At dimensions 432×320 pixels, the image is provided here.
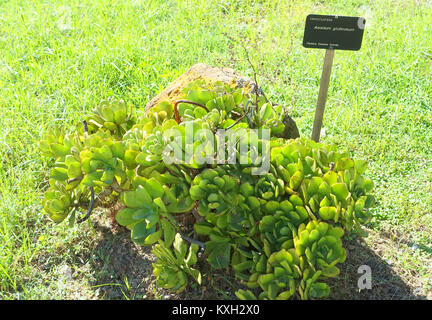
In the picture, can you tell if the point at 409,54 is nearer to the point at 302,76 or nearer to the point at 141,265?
the point at 302,76

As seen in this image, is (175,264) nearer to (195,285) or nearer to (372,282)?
(195,285)

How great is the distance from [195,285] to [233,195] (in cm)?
58

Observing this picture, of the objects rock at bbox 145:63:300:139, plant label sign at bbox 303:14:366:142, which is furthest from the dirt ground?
plant label sign at bbox 303:14:366:142

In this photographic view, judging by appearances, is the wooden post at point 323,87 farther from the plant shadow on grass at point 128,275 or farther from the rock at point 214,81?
the plant shadow on grass at point 128,275

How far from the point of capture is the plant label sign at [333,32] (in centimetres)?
252

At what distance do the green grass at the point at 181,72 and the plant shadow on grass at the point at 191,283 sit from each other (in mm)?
108

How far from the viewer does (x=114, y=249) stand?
93.7 inches

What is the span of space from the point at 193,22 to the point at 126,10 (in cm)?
70

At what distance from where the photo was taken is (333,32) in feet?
8.38

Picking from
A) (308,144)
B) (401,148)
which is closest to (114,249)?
(308,144)

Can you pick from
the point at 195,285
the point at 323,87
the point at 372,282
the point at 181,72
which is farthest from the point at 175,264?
the point at 181,72

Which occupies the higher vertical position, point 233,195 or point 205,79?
point 205,79

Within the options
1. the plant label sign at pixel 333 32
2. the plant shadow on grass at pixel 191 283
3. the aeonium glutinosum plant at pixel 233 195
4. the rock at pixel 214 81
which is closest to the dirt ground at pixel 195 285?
the plant shadow on grass at pixel 191 283
